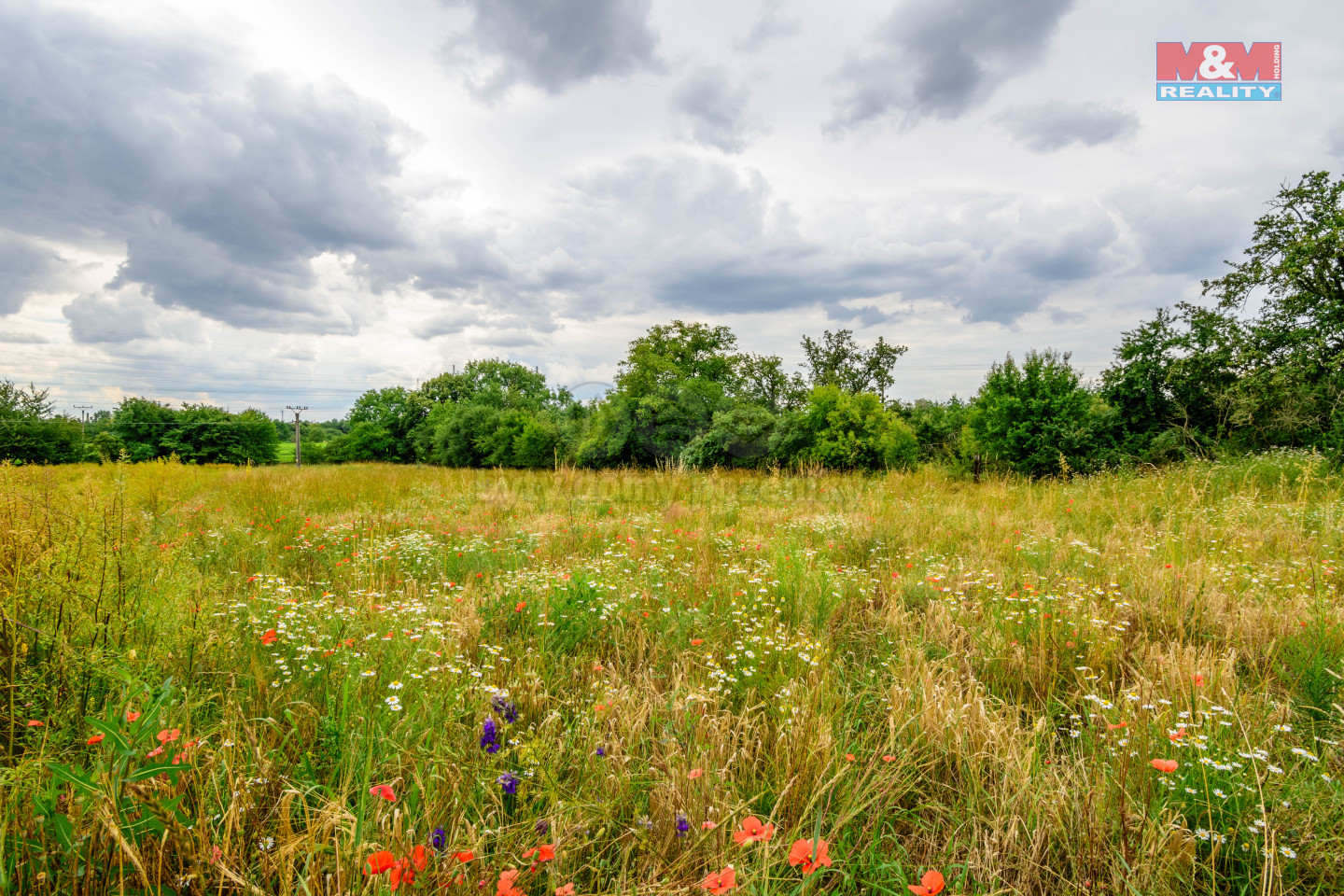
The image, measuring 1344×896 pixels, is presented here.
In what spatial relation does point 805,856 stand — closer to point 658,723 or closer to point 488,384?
point 658,723

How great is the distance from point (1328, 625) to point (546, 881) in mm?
4481

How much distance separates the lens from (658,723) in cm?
231

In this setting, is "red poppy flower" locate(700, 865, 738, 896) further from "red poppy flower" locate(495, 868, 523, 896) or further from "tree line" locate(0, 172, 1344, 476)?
"tree line" locate(0, 172, 1344, 476)

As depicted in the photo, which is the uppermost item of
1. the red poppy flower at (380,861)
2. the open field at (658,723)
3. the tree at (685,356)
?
the tree at (685,356)

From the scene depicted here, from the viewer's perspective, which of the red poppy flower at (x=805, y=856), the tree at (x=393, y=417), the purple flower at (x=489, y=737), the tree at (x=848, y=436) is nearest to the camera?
the red poppy flower at (x=805, y=856)

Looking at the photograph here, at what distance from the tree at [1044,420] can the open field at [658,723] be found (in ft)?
26.0

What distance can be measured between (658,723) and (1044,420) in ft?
42.9

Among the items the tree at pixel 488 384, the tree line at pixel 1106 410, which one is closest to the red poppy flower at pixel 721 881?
the tree line at pixel 1106 410

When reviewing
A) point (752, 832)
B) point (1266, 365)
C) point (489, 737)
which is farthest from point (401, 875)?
point (1266, 365)

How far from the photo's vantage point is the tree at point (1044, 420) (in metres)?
11.7

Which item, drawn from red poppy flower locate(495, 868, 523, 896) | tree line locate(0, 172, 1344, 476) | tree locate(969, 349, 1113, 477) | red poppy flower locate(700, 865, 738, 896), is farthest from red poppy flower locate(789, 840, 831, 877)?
tree locate(969, 349, 1113, 477)

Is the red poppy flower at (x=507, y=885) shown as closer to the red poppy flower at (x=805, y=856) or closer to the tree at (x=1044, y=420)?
the red poppy flower at (x=805, y=856)

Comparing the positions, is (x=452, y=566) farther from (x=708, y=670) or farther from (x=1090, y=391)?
(x=1090, y=391)

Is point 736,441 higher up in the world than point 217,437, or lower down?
lower down
